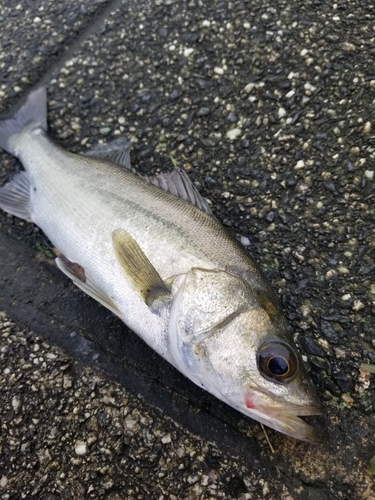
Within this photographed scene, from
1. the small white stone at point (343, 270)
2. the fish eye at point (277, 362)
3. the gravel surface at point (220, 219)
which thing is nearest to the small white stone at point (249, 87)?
the gravel surface at point (220, 219)

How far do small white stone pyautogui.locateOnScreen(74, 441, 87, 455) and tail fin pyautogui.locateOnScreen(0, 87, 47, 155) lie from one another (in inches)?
72.5

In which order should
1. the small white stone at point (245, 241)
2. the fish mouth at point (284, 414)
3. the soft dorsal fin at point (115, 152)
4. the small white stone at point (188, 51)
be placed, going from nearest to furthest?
the fish mouth at point (284, 414) → the small white stone at point (245, 241) → the soft dorsal fin at point (115, 152) → the small white stone at point (188, 51)

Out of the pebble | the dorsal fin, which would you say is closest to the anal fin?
the pebble

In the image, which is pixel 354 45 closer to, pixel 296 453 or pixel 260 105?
pixel 260 105

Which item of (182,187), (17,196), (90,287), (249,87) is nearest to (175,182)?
(182,187)

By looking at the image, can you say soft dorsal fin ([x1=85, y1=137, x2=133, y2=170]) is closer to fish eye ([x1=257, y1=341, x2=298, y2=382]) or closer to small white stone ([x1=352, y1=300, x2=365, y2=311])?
fish eye ([x1=257, y1=341, x2=298, y2=382])

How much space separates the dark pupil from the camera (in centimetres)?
190

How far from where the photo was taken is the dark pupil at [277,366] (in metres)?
1.90

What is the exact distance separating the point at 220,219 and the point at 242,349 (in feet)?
3.32

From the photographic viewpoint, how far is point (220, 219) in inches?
109

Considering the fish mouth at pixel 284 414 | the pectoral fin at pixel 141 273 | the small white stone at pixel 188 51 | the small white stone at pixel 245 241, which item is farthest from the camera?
the small white stone at pixel 188 51

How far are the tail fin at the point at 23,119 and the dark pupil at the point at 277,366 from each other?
6.87 ft

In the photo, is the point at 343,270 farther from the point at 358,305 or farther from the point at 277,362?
the point at 277,362

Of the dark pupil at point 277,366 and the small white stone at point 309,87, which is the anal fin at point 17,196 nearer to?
the dark pupil at point 277,366
